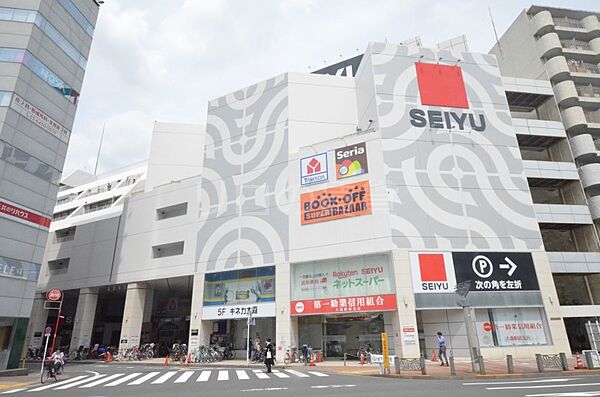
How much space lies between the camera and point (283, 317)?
29250mm

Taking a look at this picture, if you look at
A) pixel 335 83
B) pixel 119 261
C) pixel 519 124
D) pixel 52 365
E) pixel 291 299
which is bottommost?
pixel 52 365

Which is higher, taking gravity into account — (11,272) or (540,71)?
(540,71)

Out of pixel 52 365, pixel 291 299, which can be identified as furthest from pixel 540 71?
pixel 52 365

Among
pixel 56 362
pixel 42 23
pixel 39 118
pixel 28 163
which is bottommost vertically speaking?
pixel 56 362

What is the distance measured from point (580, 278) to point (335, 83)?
28.4 meters

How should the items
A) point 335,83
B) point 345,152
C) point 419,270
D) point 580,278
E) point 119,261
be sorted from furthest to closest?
point 119,261 < point 335,83 < point 580,278 < point 345,152 < point 419,270

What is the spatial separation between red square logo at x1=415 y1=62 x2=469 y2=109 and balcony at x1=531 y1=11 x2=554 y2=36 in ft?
44.0

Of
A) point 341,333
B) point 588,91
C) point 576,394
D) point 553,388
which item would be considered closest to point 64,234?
Result: point 341,333

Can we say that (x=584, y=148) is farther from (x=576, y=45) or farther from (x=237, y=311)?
(x=237, y=311)

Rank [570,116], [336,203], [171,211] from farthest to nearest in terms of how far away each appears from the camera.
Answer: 1. [171,211]
2. [570,116]
3. [336,203]

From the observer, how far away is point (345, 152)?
101 feet

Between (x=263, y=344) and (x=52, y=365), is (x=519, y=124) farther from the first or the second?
(x=52, y=365)

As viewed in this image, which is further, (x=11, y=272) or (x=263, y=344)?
(x=263, y=344)

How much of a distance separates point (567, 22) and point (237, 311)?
4599cm
